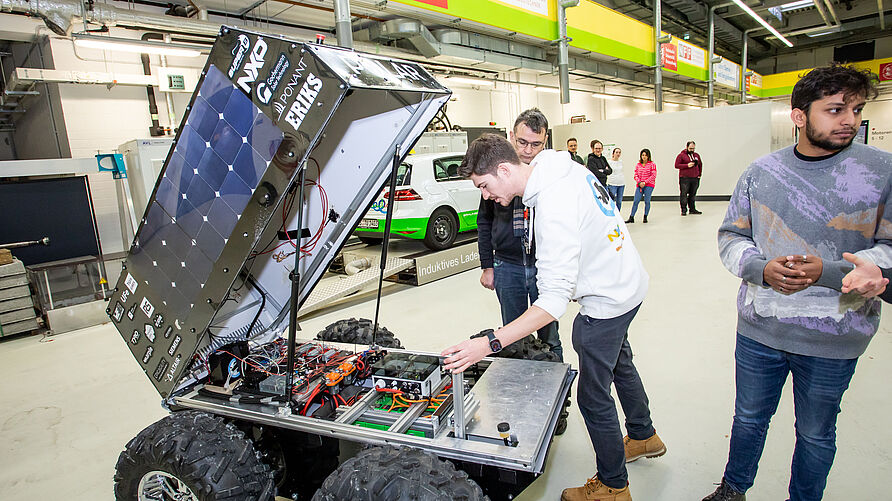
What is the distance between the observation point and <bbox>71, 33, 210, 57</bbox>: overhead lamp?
226 inches

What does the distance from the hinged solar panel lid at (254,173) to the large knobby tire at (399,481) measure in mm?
786

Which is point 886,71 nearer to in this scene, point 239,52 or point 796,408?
point 796,408

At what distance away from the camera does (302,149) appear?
1.58 m

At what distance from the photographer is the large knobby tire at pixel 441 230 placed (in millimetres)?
6824

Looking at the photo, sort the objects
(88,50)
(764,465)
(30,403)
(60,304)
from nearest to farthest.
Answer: (764,465)
(30,403)
(60,304)
(88,50)

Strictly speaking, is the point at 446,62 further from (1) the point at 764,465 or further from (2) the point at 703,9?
(2) the point at 703,9

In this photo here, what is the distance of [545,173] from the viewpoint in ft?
5.79

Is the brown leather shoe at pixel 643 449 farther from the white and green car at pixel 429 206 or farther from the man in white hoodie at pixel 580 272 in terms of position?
the white and green car at pixel 429 206

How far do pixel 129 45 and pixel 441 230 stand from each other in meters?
4.56

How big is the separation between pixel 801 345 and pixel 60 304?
21.5ft

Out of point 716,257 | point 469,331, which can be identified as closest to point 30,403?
point 469,331

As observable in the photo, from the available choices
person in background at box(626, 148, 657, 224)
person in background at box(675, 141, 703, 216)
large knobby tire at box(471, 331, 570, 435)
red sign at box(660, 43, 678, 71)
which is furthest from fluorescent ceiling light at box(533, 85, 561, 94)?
large knobby tire at box(471, 331, 570, 435)

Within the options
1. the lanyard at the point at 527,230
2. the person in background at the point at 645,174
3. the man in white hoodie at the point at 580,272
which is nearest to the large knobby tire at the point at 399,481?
the man in white hoodie at the point at 580,272

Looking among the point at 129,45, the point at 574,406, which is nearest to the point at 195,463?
the point at 574,406
